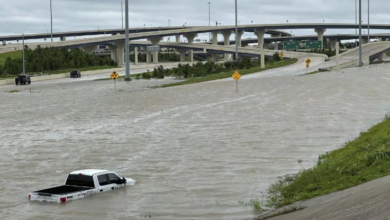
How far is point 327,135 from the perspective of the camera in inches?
1163

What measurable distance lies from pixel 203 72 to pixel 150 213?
67.5 meters

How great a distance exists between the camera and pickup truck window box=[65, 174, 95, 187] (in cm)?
1953

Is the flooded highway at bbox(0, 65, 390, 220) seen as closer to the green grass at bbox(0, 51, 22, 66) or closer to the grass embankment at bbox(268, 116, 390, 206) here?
the grass embankment at bbox(268, 116, 390, 206)

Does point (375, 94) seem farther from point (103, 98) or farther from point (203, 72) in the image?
point (203, 72)

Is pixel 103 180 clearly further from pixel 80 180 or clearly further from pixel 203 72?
pixel 203 72

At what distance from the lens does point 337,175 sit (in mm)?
17859

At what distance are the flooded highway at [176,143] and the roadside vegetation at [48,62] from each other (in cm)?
4524

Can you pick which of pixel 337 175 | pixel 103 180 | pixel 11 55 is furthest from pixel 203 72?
pixel 337 175

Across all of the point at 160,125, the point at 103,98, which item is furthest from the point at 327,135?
the point at 103,98

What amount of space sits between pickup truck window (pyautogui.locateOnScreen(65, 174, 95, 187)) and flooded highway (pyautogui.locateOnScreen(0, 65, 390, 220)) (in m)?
0.61

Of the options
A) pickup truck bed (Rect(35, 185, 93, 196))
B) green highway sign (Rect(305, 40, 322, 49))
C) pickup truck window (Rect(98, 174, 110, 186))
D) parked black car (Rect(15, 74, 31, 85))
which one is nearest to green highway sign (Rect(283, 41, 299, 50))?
green highway sign (Rect(305, 40, 322, 49))

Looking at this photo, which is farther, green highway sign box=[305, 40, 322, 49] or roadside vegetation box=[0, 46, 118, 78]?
green highway sign box=[305, 40, 322, 49]

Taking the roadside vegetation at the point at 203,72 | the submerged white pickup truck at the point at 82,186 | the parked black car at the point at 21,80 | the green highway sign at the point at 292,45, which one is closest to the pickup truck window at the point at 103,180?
the submerged white pickup truck at the point at 82,186

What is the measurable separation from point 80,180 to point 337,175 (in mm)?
6969
